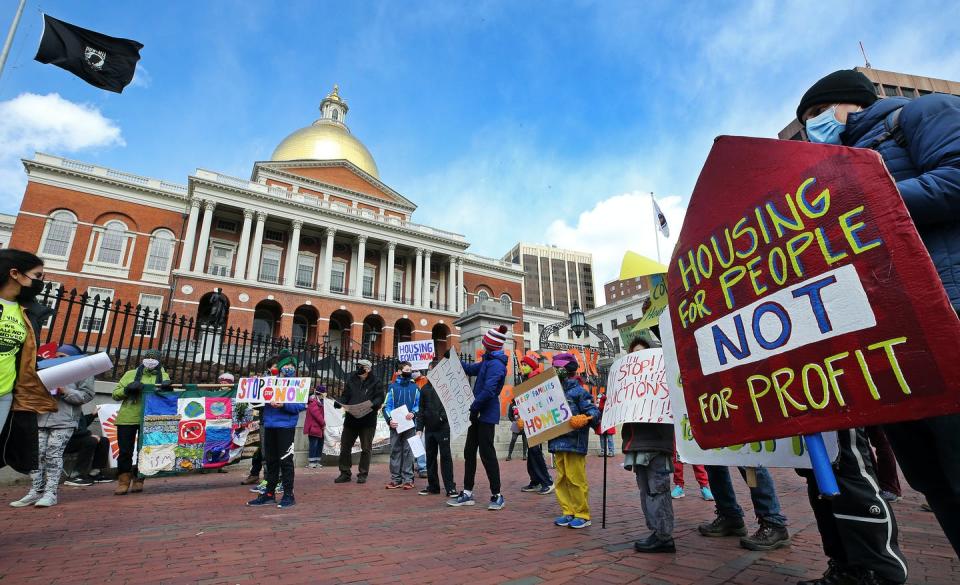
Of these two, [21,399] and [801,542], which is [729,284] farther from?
[21,399]

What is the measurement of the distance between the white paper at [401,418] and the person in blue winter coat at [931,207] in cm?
596

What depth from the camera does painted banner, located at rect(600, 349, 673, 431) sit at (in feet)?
11.5

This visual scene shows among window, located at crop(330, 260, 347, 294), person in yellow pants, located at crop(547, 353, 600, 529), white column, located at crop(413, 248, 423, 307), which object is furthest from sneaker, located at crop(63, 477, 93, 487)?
white column, located at crop(413, 248, 423, 307)

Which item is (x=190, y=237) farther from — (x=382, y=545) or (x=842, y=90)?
(x=842, y=90)

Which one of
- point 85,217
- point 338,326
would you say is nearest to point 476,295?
point 338,326

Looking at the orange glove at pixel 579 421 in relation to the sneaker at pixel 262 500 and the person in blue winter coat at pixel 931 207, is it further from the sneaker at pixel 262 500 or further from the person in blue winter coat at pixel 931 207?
the sneaker at pixel 262 500

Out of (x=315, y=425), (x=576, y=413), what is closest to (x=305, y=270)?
(x=315, y=425)

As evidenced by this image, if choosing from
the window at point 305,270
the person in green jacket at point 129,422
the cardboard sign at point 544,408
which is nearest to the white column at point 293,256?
the window at point 305,270

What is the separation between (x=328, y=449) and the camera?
9930 mm

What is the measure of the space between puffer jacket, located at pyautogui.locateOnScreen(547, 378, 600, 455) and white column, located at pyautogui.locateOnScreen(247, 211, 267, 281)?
32.7 metres

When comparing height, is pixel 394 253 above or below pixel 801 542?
above

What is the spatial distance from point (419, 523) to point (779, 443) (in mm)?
3207

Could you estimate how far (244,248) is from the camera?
32719 millimetres

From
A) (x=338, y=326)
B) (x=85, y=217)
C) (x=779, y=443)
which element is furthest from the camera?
(x=338, y=326)
